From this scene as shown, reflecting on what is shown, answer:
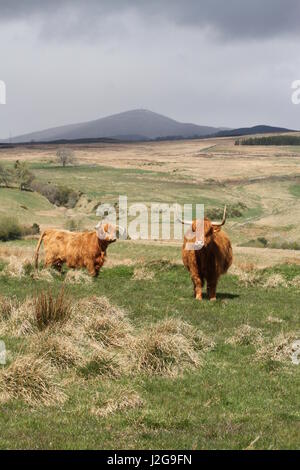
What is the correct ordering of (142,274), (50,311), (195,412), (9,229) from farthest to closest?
(9,229) < (142,274) < (50,311) < (195,412)

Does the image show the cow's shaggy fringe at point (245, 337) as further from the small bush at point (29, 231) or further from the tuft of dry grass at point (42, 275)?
the small bush at point (29, 231)

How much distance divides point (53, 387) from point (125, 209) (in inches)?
2619

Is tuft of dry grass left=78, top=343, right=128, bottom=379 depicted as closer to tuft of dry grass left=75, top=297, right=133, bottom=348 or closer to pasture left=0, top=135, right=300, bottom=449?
pasture left=0, top=135, right=300, bottom=449

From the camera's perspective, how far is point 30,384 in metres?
8.37

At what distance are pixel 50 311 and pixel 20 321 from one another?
30.1 inches

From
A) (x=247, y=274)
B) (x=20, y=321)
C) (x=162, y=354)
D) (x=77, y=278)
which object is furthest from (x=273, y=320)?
(x=247, y=274)

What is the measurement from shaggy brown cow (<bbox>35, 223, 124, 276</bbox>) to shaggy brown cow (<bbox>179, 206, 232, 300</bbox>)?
4.07 m

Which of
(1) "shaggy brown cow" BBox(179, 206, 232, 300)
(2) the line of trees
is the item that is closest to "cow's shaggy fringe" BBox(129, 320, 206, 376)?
(1) "shaggy brown cow" BBox(179, 206, 232, 300)

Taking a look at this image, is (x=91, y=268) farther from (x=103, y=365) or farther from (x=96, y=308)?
(x=103, y=365)

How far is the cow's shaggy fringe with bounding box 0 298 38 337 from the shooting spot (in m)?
11.7
